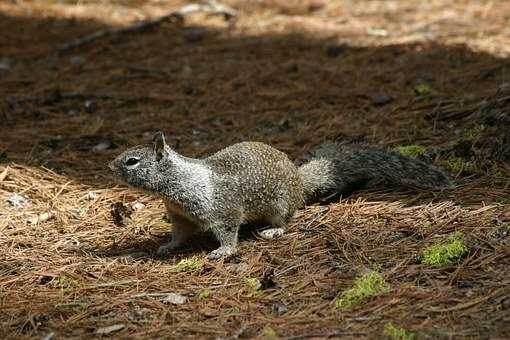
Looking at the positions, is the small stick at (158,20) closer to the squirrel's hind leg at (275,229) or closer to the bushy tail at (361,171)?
the bushy tail at (361,171)

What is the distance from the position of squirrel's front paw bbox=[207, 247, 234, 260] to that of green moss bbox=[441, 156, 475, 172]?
169cm

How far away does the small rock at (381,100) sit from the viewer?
6414mm

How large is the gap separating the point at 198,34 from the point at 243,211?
5.17m

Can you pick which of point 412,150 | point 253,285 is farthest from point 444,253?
point 412,150

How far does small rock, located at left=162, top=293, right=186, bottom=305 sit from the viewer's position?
11.8 feet

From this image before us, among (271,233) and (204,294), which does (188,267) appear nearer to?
(204,294)

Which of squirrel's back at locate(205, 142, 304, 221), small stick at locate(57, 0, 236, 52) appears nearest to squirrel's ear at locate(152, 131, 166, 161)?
squirrel's back at locate(205, 142, 304, 221)

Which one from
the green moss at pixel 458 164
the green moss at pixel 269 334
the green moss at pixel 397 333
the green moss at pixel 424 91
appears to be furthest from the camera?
the green moss at pixel 424 91

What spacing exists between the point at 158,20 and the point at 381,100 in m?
4.28

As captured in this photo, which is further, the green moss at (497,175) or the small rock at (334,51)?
the small rock at (334,51)

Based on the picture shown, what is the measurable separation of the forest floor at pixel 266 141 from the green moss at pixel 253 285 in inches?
0.4

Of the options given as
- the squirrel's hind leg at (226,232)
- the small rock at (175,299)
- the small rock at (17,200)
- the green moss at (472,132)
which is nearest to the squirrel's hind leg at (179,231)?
the squirrel's hind leg at (226,232)

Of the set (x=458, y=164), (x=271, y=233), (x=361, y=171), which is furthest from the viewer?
(x=458, y=164)

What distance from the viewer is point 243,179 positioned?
14.4 feet
